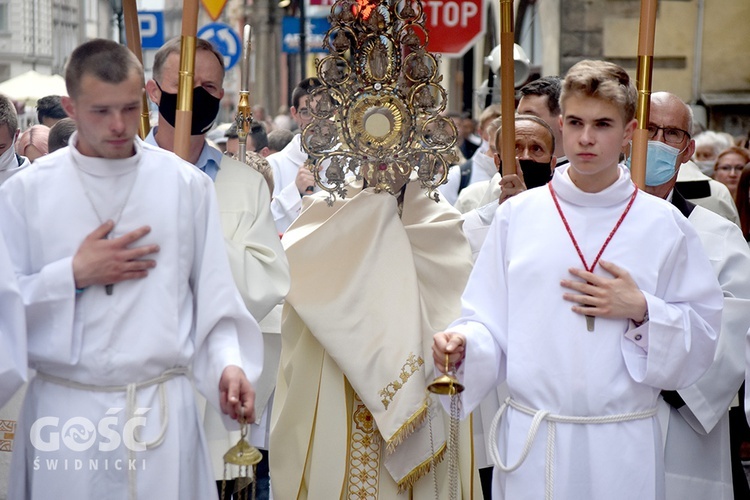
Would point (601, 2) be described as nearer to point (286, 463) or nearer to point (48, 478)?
point (286, 463)

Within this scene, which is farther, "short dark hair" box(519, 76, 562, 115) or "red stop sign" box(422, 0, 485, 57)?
"red stop sign" box(422, 0, 485, 57)

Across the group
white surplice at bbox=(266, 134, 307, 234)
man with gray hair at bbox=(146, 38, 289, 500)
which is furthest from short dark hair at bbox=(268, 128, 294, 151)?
man with gray hair at bbox=(146, 38, 289, 500)

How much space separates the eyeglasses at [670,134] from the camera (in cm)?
513

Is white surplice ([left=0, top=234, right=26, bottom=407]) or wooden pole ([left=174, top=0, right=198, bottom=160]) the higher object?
wooden pole ([left=174, top=0, right=198, bottom=160])

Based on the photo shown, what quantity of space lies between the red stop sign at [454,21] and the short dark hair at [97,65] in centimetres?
588

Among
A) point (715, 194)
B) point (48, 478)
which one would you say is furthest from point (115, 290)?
point (715, 194)

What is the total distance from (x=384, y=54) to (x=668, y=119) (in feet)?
4.07

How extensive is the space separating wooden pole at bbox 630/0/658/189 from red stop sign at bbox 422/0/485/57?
479 centimetres

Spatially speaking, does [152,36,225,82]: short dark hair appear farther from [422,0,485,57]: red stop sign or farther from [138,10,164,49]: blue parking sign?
[138,10,164,49]: blue parking sign

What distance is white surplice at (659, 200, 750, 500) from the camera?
4.59 metres

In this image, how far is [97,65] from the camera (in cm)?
353

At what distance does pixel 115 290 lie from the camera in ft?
11.7

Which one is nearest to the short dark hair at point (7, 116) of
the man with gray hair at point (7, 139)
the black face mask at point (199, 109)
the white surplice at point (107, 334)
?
the man with gray hair at point (7, 139)

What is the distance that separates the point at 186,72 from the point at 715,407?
2316 millimetres
